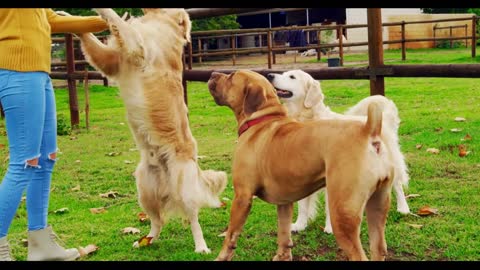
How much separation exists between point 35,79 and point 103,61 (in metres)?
0.74

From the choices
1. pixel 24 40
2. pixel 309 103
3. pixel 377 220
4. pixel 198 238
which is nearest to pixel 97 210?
pixel 198 238

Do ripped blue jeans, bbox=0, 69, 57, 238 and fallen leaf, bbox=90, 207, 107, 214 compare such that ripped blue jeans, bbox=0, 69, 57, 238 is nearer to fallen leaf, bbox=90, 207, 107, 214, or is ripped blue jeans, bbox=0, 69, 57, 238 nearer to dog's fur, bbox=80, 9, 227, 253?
dog's fur, bbox=80, 9, 227, 253

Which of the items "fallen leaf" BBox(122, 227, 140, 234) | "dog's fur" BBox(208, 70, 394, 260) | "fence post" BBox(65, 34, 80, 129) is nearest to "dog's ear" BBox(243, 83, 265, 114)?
"dog's fur" BBox(208, 70, 394, 260)

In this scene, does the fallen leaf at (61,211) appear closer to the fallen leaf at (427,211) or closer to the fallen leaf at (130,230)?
the fallen leaf at (130,230)

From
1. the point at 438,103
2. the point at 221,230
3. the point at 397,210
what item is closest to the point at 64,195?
the point at 221,230

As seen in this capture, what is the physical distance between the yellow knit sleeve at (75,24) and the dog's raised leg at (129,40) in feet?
0.29

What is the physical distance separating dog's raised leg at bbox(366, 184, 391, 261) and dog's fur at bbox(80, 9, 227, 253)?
1141 mm

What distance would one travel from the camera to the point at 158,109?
4406 millimetres

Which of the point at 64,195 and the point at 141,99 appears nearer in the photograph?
the point at 141,99

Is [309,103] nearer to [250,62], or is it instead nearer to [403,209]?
[403,209]

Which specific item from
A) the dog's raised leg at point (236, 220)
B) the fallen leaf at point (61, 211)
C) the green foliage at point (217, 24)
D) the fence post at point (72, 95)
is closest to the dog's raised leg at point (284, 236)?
the dog's raised leg at point (236, 220)

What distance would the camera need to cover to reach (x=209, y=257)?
4184mm

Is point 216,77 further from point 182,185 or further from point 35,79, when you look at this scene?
point 35,79
